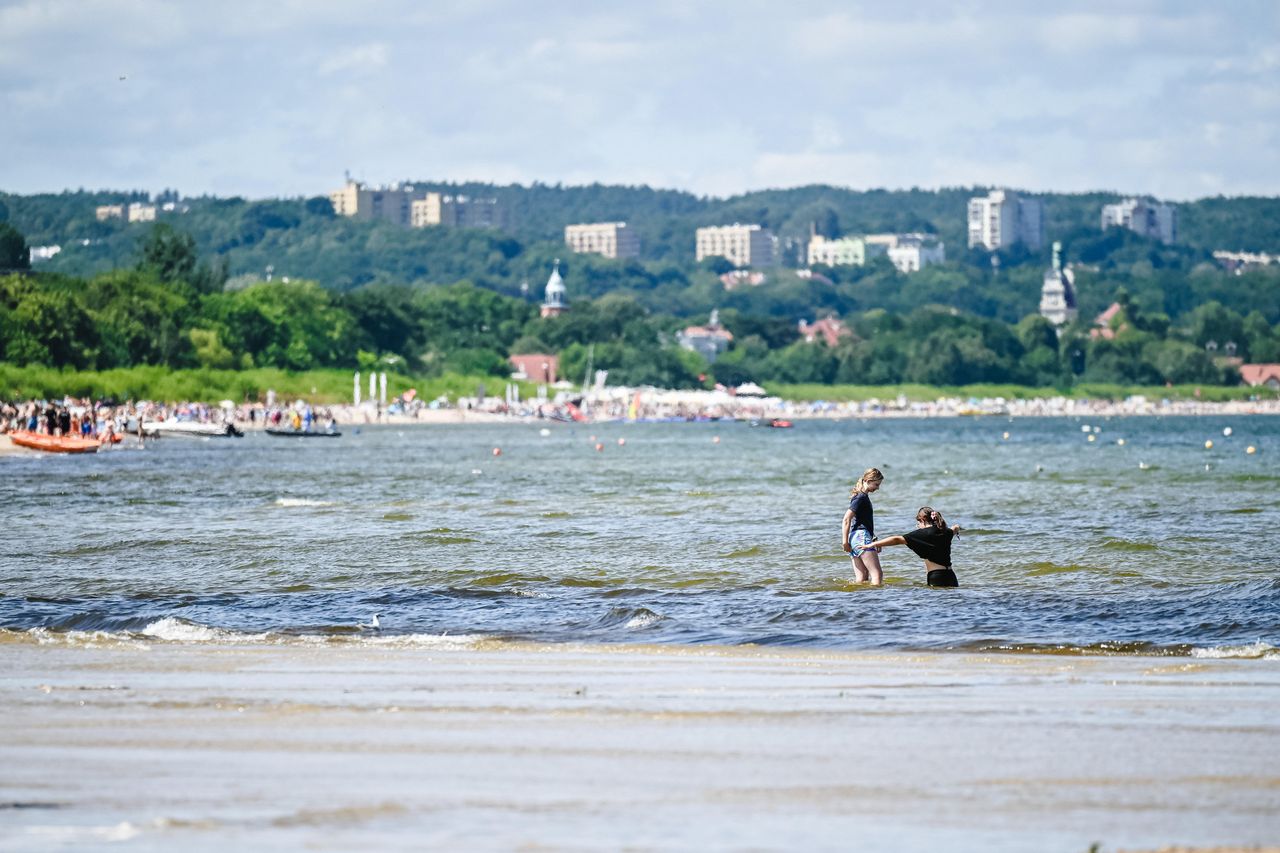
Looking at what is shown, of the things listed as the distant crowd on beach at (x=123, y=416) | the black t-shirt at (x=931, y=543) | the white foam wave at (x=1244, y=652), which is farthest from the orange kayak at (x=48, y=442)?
the white foam wave at (x=1244, y=652)

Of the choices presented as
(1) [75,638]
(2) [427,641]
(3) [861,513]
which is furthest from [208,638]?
(3) [861,513]

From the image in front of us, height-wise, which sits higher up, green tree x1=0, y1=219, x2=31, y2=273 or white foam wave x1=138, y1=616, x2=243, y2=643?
green tree x1=0, y1=219, x2=31, y2=273

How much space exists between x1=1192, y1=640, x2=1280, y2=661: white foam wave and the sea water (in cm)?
4

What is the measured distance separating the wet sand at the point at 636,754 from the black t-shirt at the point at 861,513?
7049 mm

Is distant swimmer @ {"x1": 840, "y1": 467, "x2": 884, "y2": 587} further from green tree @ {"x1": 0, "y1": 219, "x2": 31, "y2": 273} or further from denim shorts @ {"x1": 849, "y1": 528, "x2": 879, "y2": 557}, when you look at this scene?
green tree @ {"x1": 0, "y1": 219, "x2": 31, "y2": 273}

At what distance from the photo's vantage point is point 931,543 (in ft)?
75.8

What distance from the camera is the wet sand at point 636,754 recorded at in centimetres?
922

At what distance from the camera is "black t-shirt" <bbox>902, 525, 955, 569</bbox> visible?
75.6 ft

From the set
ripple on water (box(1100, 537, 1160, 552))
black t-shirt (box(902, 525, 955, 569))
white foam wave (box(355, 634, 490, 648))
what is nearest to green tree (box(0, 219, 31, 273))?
ripple on water (box(1100, 537, 1160, 552))

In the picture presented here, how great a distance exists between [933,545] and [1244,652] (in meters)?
6.22

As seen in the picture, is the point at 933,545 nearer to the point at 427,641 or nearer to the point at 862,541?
the point at 862,541

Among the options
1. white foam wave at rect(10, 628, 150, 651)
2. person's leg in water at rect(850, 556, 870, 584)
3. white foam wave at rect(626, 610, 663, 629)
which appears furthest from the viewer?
person's leg in water at rect(850, 556, 870, 584)

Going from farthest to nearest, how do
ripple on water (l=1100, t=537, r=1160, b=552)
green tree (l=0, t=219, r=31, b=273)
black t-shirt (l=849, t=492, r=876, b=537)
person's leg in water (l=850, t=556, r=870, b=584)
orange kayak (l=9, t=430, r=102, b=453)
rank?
green tree (l=0, t=219, r=31, b=273)
orange kayak (l=9, t=430, r=102, b=453)
ripple on water (l=1100, t=537, r=1160, b=552)
person's leg in water (l=850, t=556, r=870, b=584)
black t-shirt (l=849, t=492, r=876, b=537)

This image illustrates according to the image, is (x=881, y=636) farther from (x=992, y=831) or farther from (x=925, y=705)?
(x=992, y=831)
